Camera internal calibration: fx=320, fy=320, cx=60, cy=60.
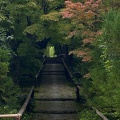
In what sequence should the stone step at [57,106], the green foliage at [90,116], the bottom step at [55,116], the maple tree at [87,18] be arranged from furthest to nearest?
the stone step at [57,106] < the bottom step at [55,116] < the maple tree at [87,18] < the green foliage at [90,116]

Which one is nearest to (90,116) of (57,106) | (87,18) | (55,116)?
(55,116)

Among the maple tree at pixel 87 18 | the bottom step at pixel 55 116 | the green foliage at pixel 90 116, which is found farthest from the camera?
the bottom step at pixel 55 116

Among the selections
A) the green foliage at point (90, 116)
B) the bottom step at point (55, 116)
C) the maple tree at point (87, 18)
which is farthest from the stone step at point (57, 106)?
the maple tree at point (87, 18)

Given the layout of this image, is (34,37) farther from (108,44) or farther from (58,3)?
(108,44)

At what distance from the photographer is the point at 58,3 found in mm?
20688

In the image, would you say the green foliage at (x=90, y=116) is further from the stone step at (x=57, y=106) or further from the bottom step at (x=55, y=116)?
the stone step at (x=57, y=106)

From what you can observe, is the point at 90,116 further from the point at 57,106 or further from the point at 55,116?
the point at 57,106

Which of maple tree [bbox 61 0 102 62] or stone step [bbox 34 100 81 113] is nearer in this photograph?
maple tree [bbox 61 0 102 62]

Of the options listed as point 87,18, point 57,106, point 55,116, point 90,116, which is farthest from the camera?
point 57,106

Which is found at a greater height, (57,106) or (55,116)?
(55,116)

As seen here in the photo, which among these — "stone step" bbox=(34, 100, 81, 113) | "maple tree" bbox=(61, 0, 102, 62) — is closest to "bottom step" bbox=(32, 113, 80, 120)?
"stone step" bbox=(34, 100, 81, 113)

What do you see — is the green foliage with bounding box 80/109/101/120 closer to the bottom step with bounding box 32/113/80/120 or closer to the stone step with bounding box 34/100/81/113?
the bottom step with bounding box 32/113/80/120

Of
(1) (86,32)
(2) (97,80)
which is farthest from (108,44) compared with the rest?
(1) (86,32)

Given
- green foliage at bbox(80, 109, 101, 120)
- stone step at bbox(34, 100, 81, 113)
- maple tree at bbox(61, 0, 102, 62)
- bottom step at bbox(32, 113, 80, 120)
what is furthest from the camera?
stone step at bbox(34, 100, 81, 113)
